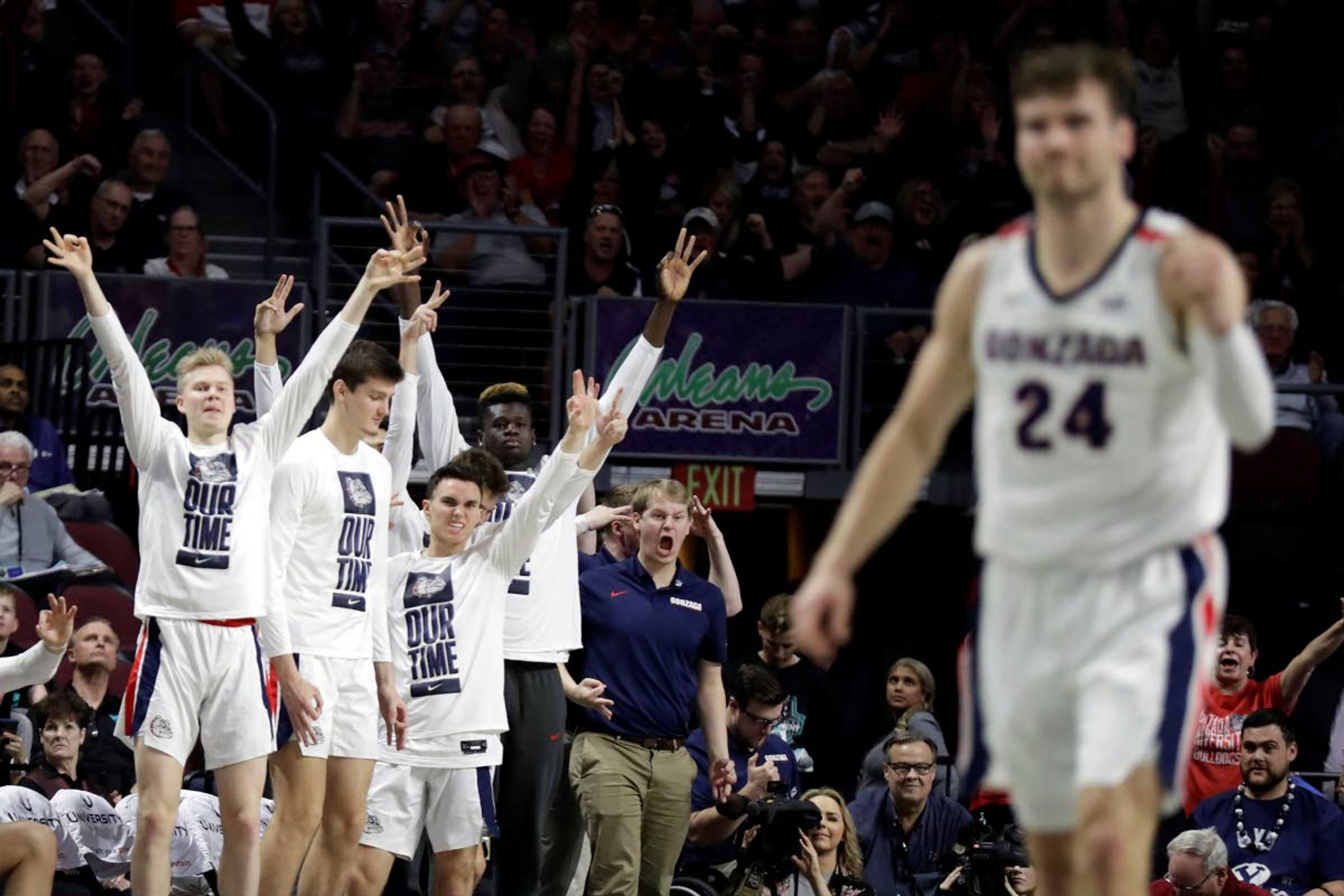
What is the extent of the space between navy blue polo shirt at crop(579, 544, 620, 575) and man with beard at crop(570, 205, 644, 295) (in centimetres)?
378

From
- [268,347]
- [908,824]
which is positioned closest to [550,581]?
[268,347]

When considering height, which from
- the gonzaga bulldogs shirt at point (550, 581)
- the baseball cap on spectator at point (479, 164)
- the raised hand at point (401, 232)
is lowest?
the gonzaga bulldogs shirt at point (550, 581)

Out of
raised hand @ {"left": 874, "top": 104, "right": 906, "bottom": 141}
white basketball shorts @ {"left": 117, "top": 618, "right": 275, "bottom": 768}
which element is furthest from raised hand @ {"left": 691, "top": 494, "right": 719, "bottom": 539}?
raised hand @ {"left": 874, "top": 104, "right": 906, "bottom": 141}

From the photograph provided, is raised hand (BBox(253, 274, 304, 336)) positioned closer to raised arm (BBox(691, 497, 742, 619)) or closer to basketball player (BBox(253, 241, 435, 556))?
basketball player (BBox(253, 241, 435, 556))

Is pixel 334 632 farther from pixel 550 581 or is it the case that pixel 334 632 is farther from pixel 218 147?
pixel 218 147

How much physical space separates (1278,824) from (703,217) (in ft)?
18.6

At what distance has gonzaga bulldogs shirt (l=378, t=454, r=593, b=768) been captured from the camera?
788 cm

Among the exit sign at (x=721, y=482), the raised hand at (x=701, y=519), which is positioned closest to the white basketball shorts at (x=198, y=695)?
the raised hand at (x=701, y=519)

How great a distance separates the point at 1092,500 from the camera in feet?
13.8

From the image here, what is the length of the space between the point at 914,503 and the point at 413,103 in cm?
461

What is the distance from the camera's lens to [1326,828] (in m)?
9.59

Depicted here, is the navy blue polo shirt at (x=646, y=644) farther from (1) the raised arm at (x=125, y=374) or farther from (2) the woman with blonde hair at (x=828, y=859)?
(1) the raised arm at (x=125, y=374)

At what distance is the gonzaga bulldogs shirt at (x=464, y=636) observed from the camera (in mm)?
7879

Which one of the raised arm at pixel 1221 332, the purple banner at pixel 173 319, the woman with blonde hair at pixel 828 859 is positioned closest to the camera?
the raised arm at pixel 1221 332
